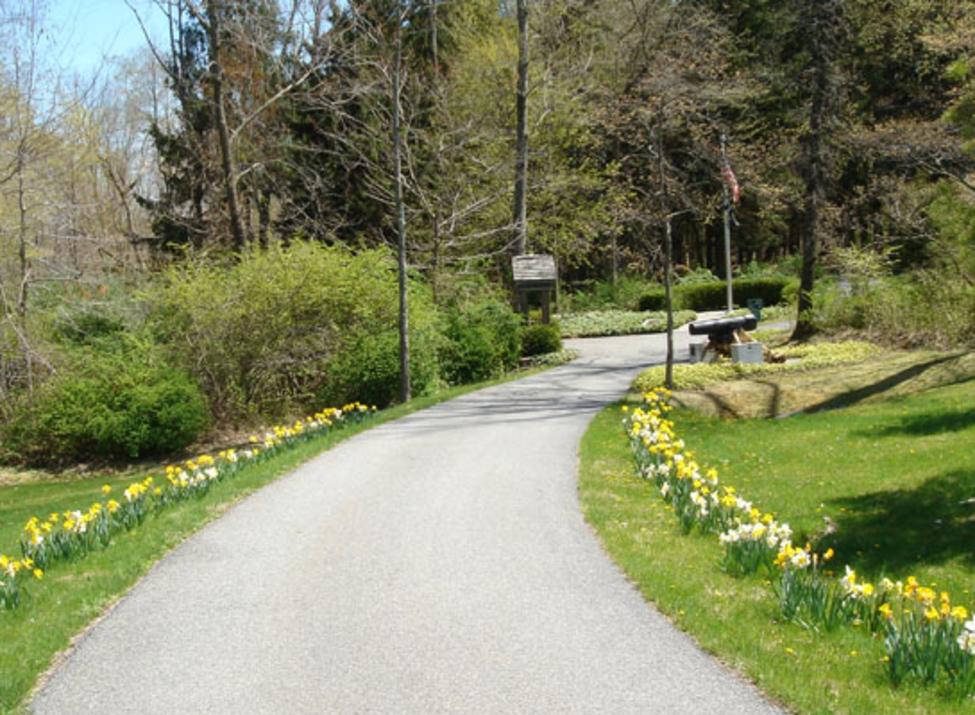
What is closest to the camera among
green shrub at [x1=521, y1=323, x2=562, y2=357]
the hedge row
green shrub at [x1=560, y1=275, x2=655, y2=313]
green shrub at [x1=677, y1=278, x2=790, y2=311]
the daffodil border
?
the daffodil border

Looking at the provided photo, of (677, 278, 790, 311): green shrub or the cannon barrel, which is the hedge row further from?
the cannon barrel

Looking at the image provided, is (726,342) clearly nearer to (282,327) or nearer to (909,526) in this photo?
(282,327)

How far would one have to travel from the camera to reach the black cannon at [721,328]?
23.7 m

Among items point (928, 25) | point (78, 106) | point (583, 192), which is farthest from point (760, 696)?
point (583, 192)

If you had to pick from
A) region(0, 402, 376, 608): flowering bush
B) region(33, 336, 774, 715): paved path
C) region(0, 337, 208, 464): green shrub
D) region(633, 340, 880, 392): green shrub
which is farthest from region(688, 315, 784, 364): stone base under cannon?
region(0, 402, 376, 608): flowering bush

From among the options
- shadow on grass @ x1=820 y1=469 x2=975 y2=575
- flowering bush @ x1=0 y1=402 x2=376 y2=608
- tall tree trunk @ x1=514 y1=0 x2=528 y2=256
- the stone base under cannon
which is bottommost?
shadow on grass @ x1=820 y1=469 x2=975 y2=575

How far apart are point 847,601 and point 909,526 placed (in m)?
4.44

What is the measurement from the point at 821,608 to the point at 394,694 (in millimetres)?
2825

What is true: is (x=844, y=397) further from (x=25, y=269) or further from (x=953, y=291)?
(x=25, y=269)

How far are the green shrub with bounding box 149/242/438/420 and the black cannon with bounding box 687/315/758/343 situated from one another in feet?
20.6

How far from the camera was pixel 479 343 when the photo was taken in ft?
83.3

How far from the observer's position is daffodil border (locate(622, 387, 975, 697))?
5621 millimetres

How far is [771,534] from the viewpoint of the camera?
7.96 meters

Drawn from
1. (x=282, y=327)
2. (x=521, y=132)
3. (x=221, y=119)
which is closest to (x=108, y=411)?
(x=282, y=327)
